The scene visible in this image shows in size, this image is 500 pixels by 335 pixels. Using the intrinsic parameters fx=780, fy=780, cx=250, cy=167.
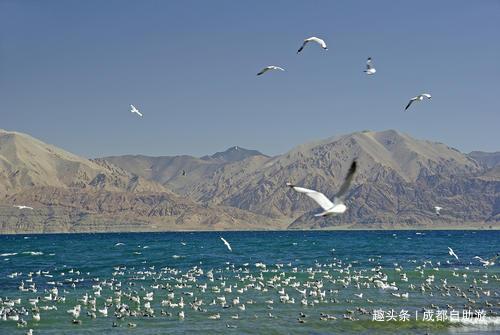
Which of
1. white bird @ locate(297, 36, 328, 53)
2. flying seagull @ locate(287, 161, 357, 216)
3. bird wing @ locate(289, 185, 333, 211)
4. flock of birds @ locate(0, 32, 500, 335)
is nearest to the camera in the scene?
flying seagull @ locate(287, 161, 357, 216)

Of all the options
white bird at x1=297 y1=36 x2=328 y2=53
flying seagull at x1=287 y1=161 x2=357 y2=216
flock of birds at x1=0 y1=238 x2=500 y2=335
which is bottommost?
flock of birds at x1=0 y1=238 x2=500 y2=335

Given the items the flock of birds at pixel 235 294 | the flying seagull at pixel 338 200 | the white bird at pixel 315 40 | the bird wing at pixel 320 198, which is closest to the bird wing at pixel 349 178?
the flying seagull at pixel 338 200

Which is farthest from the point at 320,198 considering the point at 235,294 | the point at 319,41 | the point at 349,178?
the point at 235,294

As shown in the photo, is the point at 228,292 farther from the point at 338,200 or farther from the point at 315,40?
the point at 338,200

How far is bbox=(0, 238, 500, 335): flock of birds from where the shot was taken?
40.0 metres

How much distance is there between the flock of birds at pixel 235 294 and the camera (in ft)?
131

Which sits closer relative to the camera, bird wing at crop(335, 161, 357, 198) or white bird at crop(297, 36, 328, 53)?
bird wing at crop(335, 161, 357, 198)

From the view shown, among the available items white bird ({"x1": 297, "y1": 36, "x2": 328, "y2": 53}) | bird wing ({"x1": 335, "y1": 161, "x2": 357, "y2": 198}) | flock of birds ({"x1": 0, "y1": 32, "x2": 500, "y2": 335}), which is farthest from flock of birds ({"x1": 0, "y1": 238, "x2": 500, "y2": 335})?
bird wing ({"x1": 335, "y1": 161, "x2": 357, "y2": 198})

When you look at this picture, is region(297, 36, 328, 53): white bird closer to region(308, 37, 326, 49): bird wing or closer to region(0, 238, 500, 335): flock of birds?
region(308, 37, 326, 49): bird wing

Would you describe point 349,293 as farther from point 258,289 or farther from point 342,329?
point 342,329

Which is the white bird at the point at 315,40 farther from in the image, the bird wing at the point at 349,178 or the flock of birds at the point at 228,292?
the bird wing at the point at 349,178

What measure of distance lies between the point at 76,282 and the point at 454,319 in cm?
2995

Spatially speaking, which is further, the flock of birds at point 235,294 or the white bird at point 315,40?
the flock of birds at point 235,294

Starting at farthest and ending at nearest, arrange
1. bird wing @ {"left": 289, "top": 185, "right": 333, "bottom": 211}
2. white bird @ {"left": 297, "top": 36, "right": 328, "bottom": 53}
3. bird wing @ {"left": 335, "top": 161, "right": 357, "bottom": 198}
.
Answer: white bird @ {"left": 297, "top": 36, "right": 328, "bottom": 53} → bird wing @ {"left": 289, "top": 185, "right": 333, "bottom": 211} → bird wing @ {"left": 335, "top": 161, "right": 357, "bottom": 198}
